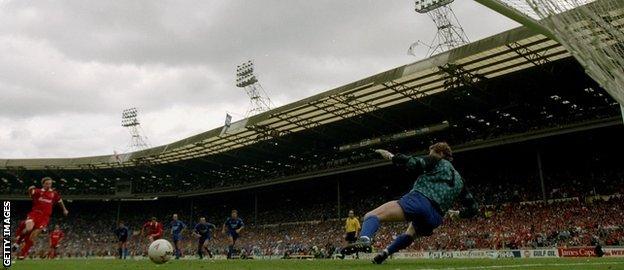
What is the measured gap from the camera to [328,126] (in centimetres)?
4281

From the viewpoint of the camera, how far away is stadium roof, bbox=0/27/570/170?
27.7m

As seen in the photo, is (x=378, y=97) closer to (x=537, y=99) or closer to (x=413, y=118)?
(x=413, y=118)

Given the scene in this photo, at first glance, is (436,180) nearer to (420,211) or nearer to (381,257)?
(420,211)

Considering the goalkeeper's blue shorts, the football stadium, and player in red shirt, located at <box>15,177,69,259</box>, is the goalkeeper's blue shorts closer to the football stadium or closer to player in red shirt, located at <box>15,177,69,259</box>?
the football stadium

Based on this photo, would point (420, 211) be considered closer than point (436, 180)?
Yes

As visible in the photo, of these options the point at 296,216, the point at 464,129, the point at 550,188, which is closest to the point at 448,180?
the point at 550,188

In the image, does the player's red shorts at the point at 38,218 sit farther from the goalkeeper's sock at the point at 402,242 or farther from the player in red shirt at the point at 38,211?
the goalkeeper's sock at the point at 402,242

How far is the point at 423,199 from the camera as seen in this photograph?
23.2 feet

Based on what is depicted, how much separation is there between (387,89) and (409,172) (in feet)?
33.0

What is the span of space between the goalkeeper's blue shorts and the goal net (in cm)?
571

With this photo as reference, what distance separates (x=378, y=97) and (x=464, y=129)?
27.8 ft

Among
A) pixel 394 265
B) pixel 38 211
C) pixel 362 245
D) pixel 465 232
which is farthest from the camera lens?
pixel 465 232

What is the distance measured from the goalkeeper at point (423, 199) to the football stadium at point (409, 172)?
22 mm

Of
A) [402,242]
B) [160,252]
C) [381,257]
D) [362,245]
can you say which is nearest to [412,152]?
[160,252]
